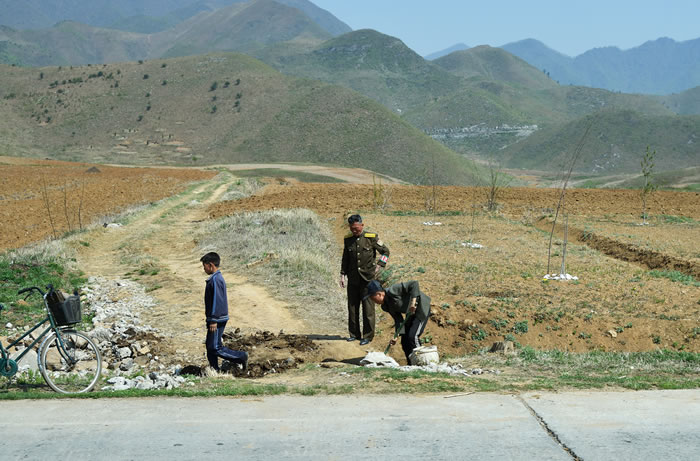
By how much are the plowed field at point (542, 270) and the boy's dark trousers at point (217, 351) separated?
3054mm

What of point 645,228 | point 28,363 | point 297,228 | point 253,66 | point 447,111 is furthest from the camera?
point 447,111

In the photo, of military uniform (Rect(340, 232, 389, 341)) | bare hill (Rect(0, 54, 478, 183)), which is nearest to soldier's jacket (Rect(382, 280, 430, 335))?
military uniform (Rect(340, 232, 389, 341))

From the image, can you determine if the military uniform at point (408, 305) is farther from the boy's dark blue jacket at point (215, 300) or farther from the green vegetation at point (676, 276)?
the green vegetation at point (676, 276)

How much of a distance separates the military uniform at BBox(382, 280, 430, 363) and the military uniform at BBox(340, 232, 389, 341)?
0.85 m

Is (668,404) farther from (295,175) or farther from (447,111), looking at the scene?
(447,111)

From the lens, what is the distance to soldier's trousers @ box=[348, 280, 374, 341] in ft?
28.6

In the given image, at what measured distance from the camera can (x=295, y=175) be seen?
60.6 metres

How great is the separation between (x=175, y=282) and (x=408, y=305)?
7.13 meters

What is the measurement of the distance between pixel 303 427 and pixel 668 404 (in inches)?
142

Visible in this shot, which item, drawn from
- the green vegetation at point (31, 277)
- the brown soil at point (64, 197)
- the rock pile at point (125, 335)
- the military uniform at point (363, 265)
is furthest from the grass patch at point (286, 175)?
the military uniform at point (363, 265)

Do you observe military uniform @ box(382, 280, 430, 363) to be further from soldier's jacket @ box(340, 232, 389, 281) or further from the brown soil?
the brown soil

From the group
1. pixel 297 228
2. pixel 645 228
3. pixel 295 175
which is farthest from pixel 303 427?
pixel 295 175

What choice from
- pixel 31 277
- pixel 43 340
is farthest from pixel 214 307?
pixel 31 277

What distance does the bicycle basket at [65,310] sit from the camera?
6270 millimetres
